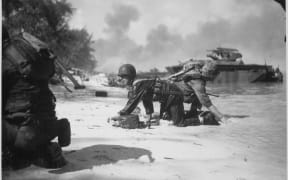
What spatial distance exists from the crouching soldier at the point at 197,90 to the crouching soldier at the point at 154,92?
39cm

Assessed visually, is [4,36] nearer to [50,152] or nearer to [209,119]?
[50,152]

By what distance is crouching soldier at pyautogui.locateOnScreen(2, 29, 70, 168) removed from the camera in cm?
262

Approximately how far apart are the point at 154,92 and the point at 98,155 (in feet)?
9.43

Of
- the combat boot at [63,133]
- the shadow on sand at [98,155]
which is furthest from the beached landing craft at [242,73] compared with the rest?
the combat boot at [63,133]

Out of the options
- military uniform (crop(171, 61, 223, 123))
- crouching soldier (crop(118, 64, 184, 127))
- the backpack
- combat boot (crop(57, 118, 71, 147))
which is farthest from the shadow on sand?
military uniform (crop(171, 61, 223, 123))

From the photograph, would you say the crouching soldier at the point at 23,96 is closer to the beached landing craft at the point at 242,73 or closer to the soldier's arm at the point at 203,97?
the soldier's arm at the point at 203,97

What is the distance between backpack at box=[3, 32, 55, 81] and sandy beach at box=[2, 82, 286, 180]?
1.01 metres

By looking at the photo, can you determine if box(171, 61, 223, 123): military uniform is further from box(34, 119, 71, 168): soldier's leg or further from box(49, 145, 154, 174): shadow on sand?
box(34, 119, 71, 168): soldier's leg

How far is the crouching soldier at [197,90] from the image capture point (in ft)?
21.9

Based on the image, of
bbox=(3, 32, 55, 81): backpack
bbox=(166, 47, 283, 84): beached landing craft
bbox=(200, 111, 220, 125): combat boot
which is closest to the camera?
bbox=(3, 32, 55, 81): backpack

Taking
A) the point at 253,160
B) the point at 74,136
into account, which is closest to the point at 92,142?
the point at 74,136

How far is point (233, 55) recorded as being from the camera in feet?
95.6

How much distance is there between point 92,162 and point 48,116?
78cm

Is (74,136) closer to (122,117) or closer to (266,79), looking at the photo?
(122,117)
